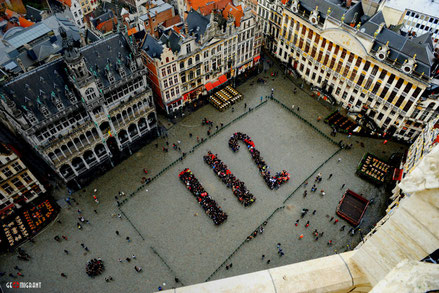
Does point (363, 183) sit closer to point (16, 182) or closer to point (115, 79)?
point (115, 79)

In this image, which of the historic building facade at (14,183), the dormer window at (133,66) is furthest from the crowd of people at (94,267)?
the dormer window at (133,66)

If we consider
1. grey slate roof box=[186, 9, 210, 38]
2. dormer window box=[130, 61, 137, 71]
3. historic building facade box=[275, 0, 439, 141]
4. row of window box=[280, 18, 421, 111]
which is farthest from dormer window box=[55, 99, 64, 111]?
row of window box=[280, 18, 421, 111]

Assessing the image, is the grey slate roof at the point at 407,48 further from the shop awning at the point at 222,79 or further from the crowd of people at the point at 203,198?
the crowd of people at the point at 203,198

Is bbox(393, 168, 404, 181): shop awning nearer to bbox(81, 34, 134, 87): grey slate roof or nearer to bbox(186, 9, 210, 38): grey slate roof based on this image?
bbox(186, 9, 210, 38): grey slate roof

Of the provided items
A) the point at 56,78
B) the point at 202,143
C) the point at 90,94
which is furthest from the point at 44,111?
the point at 202,143

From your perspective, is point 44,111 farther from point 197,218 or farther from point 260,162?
point 260,162

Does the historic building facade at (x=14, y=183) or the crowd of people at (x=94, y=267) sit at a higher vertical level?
the historic building facade at (x=14, y=183)

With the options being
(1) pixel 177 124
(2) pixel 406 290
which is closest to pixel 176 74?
(1) pixel 177 124
